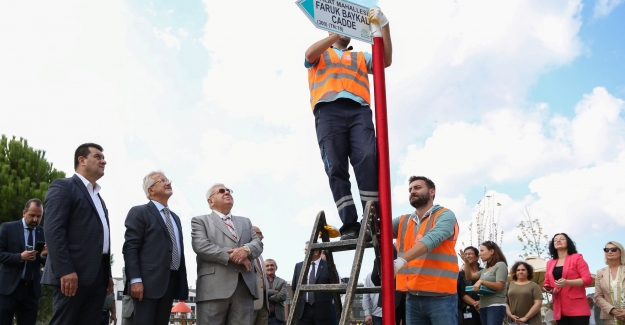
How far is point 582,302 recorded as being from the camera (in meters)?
6.66

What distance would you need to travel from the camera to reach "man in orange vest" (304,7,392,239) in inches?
155

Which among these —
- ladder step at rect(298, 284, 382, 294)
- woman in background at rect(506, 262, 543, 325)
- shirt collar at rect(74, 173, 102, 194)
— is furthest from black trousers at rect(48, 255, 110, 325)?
woman in background at rect(506, 262, 543, 325)

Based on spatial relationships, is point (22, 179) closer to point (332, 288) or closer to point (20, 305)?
point (20, 305)

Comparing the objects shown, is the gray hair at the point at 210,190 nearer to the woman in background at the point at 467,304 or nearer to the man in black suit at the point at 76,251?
the man in black suit at the point at 76,251

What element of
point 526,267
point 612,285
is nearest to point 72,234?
point 526,267

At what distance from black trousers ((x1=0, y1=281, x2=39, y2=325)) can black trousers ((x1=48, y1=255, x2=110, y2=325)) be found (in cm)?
223

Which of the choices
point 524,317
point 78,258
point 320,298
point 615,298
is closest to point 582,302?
point 615,298

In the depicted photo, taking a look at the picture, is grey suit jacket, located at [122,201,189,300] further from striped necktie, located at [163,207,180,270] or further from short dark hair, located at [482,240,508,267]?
short dark hair, located at [482,240,508,267]

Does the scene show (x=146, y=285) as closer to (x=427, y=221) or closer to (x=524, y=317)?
(x=427, y=221)

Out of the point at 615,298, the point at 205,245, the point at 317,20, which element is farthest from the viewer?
the point at 615,298

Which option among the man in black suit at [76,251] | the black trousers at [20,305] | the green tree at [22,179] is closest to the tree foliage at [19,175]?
the green tree at [22,179]

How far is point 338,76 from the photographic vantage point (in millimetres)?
4176

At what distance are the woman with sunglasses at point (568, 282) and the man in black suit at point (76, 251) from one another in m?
5.32

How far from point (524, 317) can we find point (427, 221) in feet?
12.6
